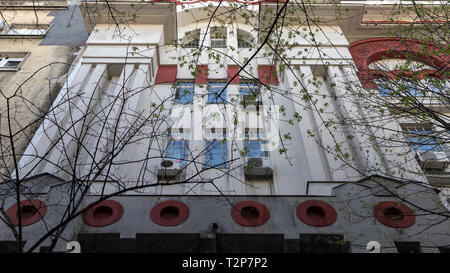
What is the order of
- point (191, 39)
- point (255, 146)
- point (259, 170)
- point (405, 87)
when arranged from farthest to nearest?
point (191, 39) → point (255, 146) → point (259, 170) → point (405, 87)

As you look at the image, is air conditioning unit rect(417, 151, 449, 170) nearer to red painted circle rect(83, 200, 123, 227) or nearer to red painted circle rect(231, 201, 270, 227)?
red painted circle rect(231, 201, 270, 227)

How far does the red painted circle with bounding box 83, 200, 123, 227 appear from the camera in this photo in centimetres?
865

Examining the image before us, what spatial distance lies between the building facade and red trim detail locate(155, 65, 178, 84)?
80 mm

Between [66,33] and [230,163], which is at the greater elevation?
[66,33]

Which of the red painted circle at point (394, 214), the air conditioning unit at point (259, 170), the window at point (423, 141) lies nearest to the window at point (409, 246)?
the red painted circle at point (394, 214)

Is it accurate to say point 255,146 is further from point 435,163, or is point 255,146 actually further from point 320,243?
point 435,163

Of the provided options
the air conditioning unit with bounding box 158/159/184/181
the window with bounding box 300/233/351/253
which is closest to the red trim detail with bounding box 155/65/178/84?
the air conditioning unit with bounding box 158/159/184/181

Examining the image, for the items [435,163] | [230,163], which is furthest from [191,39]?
[435,163]

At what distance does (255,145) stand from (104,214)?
6023 mm

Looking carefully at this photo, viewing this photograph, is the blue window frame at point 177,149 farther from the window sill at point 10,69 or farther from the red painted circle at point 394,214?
the window sill at point 10,69

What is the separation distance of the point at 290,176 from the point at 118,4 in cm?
1088

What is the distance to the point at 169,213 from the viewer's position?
29.9 feet

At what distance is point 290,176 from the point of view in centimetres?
1163
